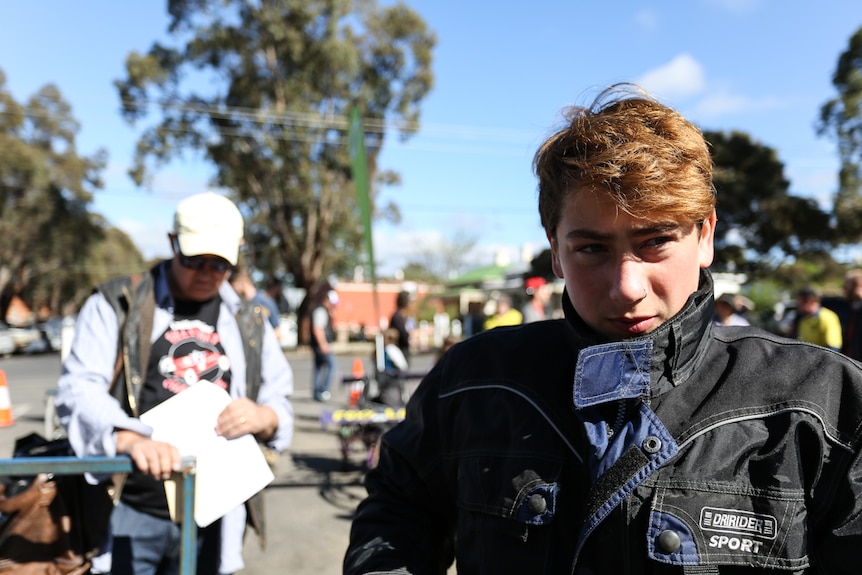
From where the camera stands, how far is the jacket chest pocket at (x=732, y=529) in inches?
39.1

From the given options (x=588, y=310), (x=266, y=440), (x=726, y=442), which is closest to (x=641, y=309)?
(x=588, y=310)

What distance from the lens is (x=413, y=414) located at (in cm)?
142

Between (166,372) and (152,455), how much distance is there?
0.40m

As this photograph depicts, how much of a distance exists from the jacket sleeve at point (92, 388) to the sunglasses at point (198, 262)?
29 cm

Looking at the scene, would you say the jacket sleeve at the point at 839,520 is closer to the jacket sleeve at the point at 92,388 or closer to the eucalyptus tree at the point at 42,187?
the jacket sleeve at the point at 92,388

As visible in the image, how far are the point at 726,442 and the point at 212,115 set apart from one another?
25346mm

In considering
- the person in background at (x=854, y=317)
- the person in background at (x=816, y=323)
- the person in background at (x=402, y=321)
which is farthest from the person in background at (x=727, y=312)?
the person in background at (x=402, y=321)

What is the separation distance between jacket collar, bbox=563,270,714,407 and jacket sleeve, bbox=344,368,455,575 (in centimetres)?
37

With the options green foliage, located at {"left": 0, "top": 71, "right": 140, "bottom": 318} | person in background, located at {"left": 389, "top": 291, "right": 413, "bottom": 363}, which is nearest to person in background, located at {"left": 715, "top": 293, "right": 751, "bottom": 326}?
person in background, located at {"left": 389, "top": 291, "right": 413, "bottom": 363}

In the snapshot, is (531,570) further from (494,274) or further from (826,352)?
(494,274)

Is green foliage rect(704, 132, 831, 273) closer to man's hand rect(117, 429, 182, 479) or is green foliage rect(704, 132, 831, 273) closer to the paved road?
the paved road

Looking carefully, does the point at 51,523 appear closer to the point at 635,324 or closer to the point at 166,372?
the point at 166,372

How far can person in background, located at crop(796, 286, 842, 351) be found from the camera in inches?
286

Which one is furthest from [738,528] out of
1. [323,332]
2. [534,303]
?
[323,332]
